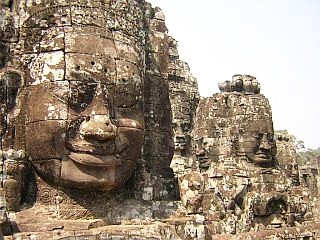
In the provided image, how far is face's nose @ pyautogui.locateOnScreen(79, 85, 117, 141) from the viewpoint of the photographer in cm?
487

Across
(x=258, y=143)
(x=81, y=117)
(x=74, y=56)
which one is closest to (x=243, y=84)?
(x=258, y=143)

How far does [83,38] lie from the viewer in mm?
5195

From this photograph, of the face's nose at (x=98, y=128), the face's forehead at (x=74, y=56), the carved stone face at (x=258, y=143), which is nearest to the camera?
the face's nose at (x=98, y=128)

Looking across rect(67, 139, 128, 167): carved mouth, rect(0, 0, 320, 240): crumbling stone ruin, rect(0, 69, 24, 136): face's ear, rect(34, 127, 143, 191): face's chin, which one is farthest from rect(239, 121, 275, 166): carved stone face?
rect(0, 69, 24, 136): face's ear

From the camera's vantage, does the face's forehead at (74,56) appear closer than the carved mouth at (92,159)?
No

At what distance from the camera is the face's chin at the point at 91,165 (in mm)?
4930

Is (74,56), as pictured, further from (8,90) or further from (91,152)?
(91,152)

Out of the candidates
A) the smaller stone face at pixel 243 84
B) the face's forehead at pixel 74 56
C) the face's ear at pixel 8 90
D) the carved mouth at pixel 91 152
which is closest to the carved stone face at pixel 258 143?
the smaller stone face at pixel 243 84

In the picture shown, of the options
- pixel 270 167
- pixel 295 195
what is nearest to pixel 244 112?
pixel 270 167

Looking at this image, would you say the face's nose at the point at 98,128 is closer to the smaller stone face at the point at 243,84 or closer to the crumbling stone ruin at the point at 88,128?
the crumbling stone ruin at the point at 88,128

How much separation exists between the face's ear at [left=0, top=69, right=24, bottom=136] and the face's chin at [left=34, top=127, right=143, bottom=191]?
57cm

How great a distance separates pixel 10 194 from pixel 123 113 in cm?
133

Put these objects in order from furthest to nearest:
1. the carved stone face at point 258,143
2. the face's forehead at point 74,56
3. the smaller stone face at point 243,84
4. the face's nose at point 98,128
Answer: the smaller stone face at point 243,84 < the carved stone face at point 258,143 < the face's forehead at point 74,56 < the face's nose at point 98,128

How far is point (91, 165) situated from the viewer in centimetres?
494
